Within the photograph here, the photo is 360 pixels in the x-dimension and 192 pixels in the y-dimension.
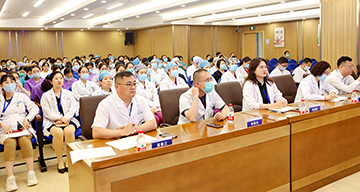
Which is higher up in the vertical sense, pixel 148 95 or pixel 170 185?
pixel 148 95

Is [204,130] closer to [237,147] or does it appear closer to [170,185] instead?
[237,147]

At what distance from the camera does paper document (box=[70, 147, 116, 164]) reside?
208 cm

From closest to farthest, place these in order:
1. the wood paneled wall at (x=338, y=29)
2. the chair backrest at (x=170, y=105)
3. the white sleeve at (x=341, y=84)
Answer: the chair backrest at (x=170, y=105)
the white sleeve at (x=341, y=84)
the wood paneled wall at (x=338, y=29)

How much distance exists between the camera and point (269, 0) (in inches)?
365

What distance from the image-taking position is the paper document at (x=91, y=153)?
6.82ft

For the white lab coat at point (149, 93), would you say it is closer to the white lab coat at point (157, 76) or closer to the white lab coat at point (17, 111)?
the white lab coat at point (17, 111)

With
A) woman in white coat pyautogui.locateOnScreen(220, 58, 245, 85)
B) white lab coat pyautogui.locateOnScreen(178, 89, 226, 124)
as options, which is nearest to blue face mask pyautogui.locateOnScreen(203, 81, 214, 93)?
white lab coat pyautogui.locateOnScreen(178, 89, 226, 124)

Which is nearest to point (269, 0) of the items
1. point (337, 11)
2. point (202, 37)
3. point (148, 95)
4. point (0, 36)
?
point (337, 11)

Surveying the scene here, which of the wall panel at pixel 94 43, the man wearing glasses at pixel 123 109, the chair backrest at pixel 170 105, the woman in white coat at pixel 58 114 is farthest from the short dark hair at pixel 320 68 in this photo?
the wall panel at pixel 94 43

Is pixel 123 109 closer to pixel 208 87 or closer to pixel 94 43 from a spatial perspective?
pixel 208 87

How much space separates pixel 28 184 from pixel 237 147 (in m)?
2.52

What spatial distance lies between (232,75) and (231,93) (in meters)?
2.61

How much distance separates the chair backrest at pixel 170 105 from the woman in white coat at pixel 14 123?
1.67 meters

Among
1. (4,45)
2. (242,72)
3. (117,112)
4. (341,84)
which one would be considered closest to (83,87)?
(117,112)
